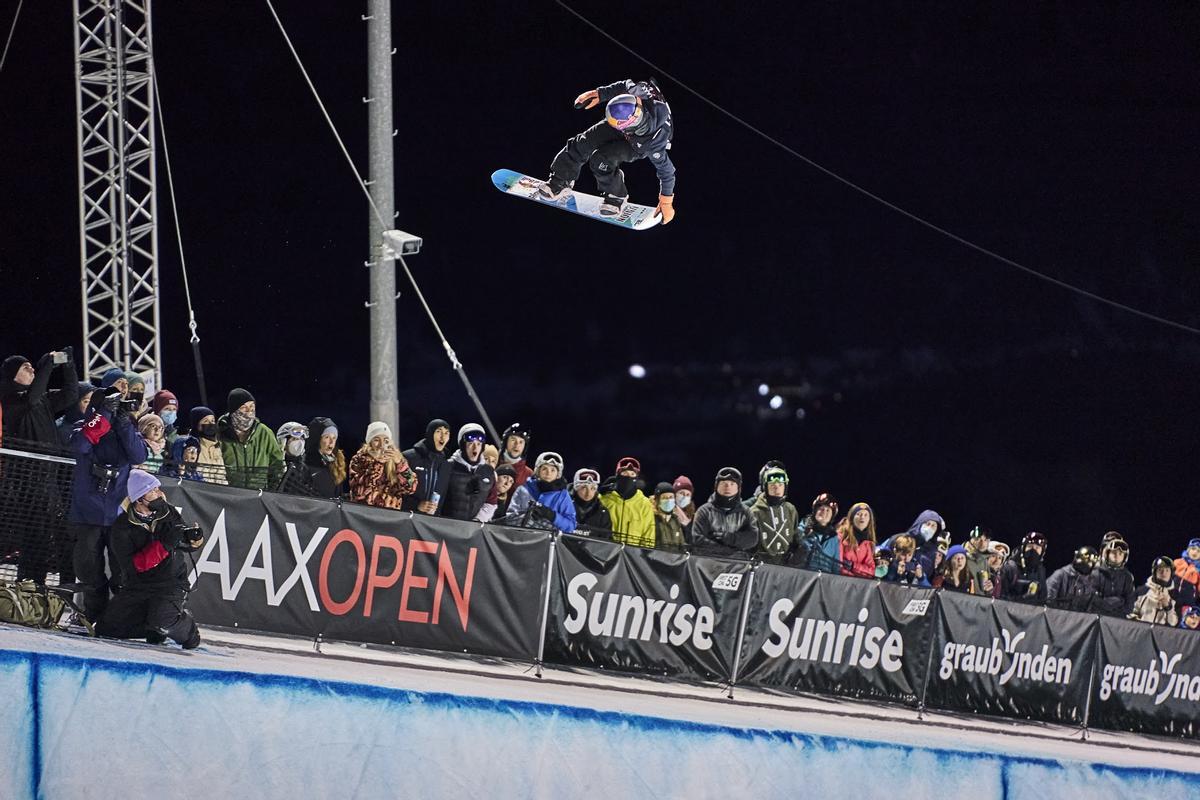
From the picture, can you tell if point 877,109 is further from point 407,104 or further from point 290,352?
point 290,352

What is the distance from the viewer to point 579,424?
55.3m

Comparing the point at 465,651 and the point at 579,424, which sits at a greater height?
the point at 579,424

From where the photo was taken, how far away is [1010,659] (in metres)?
14.6

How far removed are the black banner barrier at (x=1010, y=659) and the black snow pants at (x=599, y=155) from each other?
486 centimetres

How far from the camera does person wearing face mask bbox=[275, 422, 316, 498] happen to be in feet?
38.7

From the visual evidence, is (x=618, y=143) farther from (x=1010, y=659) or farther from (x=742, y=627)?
(x=1010, y=659)

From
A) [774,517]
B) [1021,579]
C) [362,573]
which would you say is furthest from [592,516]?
[1021,579]

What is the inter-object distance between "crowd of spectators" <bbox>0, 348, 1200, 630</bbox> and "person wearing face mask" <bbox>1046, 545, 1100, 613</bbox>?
68 centimetres

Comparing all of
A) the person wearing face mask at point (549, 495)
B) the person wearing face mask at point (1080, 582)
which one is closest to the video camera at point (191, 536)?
the person wearing face mask at point (549, 495)

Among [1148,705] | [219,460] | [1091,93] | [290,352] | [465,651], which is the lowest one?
[1148,705]

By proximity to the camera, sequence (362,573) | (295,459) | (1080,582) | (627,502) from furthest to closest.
→ 1. (1080,582)
2. (627,502)
3. (295,459)
4. (362,573)

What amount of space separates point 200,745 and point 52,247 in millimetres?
26981

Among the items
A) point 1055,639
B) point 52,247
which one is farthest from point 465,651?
point 52,247

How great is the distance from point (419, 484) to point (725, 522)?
112 inches
